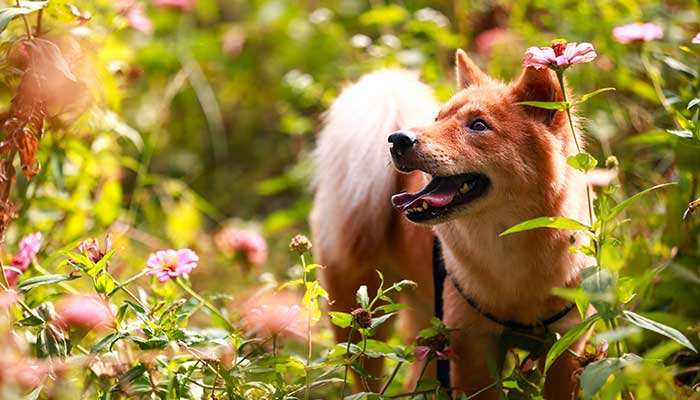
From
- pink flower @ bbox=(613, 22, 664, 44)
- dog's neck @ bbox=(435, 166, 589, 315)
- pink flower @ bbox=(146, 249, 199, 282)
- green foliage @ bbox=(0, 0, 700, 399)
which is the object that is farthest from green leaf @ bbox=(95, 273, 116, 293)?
pink flower @ bbox=(613, 22, 664, 44)

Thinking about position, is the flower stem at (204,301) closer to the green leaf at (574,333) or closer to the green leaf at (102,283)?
the green leaf at (102,283)

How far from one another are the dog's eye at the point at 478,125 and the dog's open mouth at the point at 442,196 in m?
0.11

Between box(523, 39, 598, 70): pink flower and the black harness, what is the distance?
68 cm

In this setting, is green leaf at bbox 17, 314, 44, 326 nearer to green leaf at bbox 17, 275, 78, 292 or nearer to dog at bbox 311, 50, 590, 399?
green leaf at bbox 17, 275, 78, 292

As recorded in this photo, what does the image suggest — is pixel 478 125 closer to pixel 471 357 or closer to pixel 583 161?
pixel 583 161

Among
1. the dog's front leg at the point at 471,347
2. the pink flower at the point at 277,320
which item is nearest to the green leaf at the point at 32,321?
the pink flower at the point at 277,320

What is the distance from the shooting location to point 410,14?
17.0 ft

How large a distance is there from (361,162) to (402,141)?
78 centimetres

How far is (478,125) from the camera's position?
238 cm

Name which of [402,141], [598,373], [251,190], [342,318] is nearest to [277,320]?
[342,318]

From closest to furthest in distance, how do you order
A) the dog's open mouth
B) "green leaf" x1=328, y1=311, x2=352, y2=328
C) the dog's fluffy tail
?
"green leaf" x1=328, y1=311, x2=352, y2=328 → the dog's open mouth → the dog's fluffy tail

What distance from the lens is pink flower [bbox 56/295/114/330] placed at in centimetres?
223

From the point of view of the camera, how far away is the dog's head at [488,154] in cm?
229

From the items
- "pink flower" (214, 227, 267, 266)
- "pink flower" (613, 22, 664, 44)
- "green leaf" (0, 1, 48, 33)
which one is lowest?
"pink flower" (214, 227, 267, 266)
